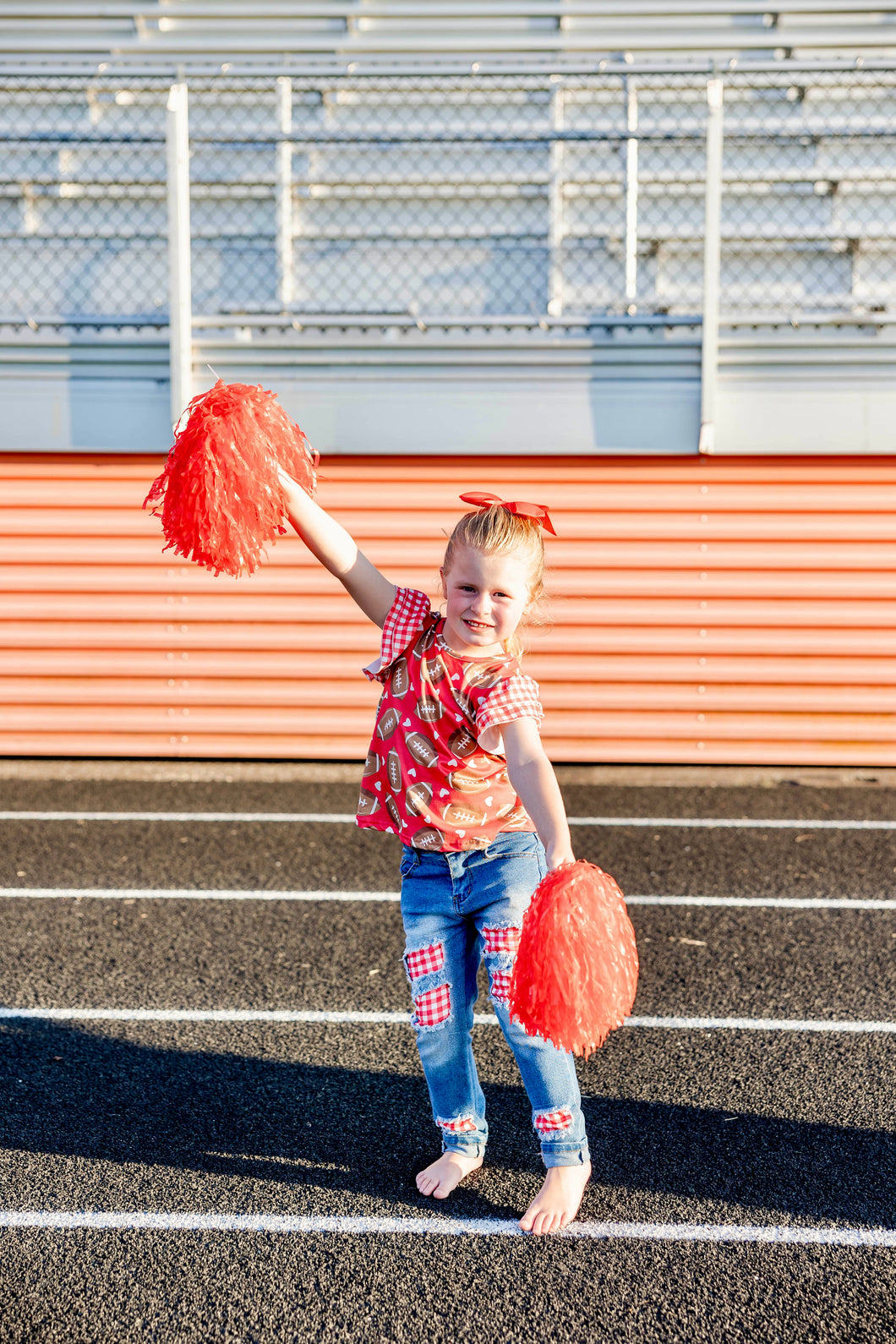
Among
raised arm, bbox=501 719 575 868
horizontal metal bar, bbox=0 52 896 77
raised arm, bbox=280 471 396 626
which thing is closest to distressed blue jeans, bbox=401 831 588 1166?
raised arm, bbox=501 719 575 868

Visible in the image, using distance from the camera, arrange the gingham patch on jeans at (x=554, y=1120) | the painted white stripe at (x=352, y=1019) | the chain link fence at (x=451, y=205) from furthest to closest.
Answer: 1. the chain link fence at (x=451, y=205)
2. the painted white stripe at (x=352, y=1019)
3. the gingham patch on jeans at (x=554, y=1120)

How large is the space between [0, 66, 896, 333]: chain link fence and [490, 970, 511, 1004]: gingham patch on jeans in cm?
621

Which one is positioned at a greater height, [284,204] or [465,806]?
[284,204]

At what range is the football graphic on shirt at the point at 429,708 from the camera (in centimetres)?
252

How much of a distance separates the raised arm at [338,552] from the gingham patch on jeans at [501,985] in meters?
0.79

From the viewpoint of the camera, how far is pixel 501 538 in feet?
7.93

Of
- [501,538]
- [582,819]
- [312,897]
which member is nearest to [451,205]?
[582,819]

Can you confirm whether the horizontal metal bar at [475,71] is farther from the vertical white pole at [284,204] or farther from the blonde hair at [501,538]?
the blonde hair at [501,538]

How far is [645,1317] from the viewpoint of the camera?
A: 2211 millimetres

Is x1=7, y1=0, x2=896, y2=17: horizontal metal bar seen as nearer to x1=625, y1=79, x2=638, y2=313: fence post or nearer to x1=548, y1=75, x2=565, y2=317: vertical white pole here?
x1=548, y1=75, x2=565, y2=317: vertical white pole

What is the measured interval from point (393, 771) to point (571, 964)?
0.58m

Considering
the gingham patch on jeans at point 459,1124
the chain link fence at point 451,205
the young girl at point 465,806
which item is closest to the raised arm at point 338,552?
the young girl at point 465,806

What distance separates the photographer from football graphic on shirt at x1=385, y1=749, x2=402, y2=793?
8.39 feet

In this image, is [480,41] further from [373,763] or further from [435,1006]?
[435,1006]
